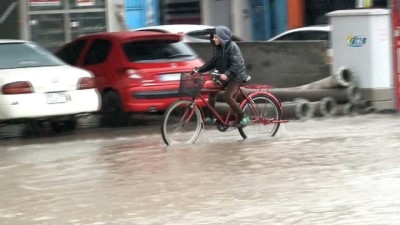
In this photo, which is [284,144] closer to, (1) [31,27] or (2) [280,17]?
(1) [31,27]

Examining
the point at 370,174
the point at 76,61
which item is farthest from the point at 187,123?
the point at 76,61

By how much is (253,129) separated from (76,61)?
460 centimetres

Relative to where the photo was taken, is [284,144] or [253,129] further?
[253,129]

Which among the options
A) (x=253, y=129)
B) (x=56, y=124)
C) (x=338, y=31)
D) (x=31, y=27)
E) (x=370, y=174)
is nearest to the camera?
(x=370, y=174)

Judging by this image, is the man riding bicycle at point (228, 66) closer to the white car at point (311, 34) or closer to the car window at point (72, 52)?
the car window at point (72, 52)

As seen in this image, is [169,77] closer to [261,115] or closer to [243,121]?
[261,115]

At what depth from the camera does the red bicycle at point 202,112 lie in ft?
40.8

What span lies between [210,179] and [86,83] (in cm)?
479

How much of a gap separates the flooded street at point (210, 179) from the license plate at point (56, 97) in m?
0.61

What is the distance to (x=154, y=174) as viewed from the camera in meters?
10.4

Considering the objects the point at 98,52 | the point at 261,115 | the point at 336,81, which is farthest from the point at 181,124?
the point at 336,81

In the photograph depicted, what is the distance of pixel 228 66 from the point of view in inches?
503

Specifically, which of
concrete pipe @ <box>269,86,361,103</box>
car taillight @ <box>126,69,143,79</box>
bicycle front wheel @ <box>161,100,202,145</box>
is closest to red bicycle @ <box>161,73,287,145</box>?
bicycle front wheel @ <box>161,100,202,145</box>

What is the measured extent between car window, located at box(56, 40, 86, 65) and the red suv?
0.65 metres
